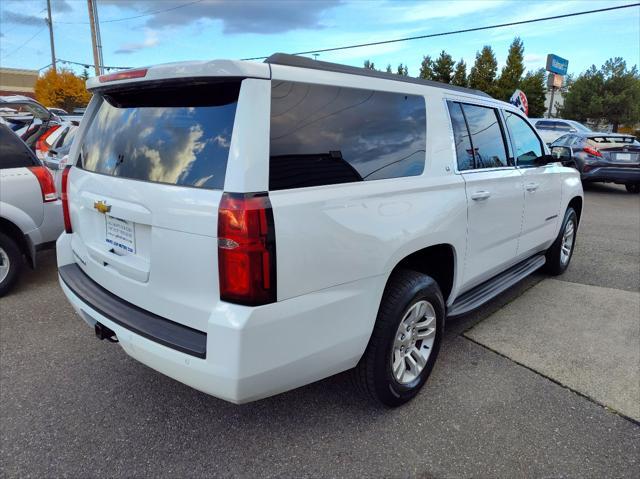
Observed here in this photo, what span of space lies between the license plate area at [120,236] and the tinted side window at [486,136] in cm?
242

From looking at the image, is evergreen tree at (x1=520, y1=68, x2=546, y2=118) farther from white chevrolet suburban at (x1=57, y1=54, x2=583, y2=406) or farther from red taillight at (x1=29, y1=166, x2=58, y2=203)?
white chevrolet suburban at (x1=57, y1=54, x2=583, y2=406)

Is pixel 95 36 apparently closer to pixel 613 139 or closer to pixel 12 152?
pixel 12 152

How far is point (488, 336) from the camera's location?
3793mm

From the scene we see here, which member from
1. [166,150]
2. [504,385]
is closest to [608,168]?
[504,385]

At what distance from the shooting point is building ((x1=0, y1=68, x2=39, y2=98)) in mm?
63969

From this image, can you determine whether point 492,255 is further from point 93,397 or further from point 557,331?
point 93,397

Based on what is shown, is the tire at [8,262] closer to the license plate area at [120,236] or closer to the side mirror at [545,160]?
the license plate area at [120,236]

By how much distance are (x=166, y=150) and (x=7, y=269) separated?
11.0 feet

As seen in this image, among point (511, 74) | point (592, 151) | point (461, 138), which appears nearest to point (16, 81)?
point (511, 74)

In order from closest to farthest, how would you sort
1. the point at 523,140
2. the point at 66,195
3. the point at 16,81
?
the point at 66,195 → the point at 523,140 → the point at 16,81

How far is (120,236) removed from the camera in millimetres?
2410

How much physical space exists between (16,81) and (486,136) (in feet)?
261

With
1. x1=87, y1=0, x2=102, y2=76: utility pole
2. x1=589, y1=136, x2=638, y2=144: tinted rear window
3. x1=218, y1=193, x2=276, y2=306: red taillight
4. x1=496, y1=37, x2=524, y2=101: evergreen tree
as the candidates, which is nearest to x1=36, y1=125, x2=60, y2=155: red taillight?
x1=218, y1=193, x2=276, y2=306: red taillight

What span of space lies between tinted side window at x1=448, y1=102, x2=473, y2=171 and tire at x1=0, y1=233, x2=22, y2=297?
168 inches
